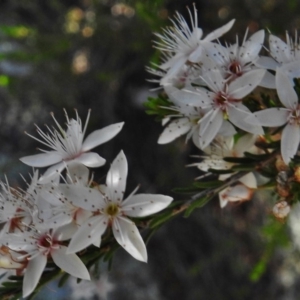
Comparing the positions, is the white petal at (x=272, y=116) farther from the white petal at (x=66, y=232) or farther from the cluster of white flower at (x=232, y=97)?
the white petal at (x=66, y=232)

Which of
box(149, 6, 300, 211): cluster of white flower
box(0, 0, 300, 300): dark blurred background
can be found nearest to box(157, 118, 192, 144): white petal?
box(149, 6, 300, 211): cluster of white flower

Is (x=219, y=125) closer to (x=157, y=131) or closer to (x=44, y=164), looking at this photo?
(x=44, y=164)

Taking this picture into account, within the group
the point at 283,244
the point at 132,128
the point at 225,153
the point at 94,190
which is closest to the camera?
the point at 94,190

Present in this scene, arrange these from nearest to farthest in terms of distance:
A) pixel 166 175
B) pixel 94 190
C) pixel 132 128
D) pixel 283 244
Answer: pixel 94 190
pixel 283 244
pixel 166 175
pixel 132 128

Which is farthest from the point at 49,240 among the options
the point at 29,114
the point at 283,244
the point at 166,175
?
the point at 29,114

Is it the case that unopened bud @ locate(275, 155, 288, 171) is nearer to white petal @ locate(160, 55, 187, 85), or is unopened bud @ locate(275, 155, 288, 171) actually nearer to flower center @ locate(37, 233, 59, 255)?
white petal @ locate(160, 55, 187, 85)

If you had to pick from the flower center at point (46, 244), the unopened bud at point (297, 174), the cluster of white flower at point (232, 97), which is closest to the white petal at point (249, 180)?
the cluster of white flower at point (232, 97)

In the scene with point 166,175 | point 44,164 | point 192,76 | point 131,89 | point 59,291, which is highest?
point 192,76

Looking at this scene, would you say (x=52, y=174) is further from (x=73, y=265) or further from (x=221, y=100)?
(x=221, y=100)
